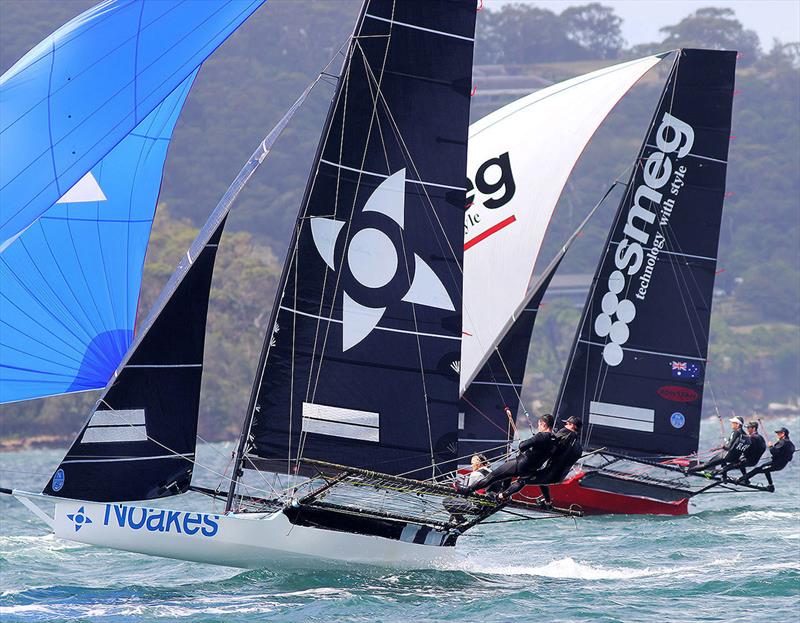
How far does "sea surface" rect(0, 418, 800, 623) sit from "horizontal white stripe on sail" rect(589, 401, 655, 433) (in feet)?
6.16

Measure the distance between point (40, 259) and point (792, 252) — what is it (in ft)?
305

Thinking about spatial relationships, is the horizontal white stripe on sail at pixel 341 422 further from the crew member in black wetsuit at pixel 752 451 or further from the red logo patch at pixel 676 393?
the red logo patch at pixel 676 393

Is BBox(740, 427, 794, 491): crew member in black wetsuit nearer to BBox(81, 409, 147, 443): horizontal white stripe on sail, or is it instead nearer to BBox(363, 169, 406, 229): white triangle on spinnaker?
BBox(363, 169, 406, 229): white triangle on spinnaker

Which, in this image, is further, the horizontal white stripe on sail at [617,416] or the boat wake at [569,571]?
the horizontal white stripe on sail at [617,416]

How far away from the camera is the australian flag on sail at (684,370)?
19.5 meters

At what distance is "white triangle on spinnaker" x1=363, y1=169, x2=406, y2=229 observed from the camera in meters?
13.1

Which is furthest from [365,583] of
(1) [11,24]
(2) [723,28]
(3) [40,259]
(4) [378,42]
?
(2) [723,28]

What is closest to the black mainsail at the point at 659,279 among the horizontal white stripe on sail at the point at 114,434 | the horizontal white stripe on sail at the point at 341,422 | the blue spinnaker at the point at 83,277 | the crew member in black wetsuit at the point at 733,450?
the crew member in black wetsuit at the point at 733,450

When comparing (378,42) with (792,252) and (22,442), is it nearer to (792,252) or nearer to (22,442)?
(22,442)

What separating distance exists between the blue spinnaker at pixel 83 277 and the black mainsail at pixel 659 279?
307 inches

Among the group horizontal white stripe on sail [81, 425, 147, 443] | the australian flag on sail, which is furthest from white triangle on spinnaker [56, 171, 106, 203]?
the australian flag on sail

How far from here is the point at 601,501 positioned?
60.8ft

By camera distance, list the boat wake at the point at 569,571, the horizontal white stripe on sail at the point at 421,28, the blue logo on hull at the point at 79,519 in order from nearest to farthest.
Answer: the blue logo on hull at the point at 79,519 < the horizontal white stripe on sail at the point at 421,28 < the boat wake at the point at 569,571

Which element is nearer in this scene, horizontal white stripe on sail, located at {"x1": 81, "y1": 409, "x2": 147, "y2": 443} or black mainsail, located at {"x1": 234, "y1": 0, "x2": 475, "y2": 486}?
horizontal white stripe on sail, located at {"x1": 81, "y1": 409, "x2": 147, "y2": 443}
